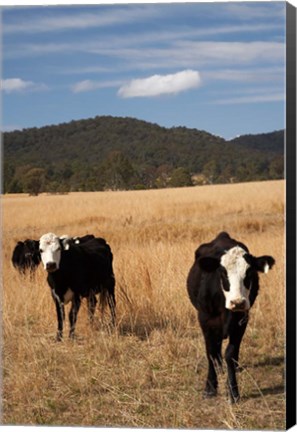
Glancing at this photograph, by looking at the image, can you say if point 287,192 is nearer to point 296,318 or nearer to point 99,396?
point 296,318

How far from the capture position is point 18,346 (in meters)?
8.48

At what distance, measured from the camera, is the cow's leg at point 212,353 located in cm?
765

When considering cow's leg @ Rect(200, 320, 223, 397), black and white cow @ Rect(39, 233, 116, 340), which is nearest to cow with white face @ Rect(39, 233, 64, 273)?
black and white cow @ Rect(39, 233, 116, 340)

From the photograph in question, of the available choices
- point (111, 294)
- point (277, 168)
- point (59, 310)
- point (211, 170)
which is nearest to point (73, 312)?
point (59, 310)

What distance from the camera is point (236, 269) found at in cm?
736

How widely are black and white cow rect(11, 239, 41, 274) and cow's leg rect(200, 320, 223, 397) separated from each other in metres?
1.80

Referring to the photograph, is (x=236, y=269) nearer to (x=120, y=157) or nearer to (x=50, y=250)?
(x=120, y=157)

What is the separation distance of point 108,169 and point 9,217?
96cm

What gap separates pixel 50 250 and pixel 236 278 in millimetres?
2150

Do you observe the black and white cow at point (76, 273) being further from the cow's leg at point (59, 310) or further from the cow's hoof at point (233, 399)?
the cow's hoof at point (233, 399)

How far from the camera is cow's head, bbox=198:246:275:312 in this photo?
724 centimetres

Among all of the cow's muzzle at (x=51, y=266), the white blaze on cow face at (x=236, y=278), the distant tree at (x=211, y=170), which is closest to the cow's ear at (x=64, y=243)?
the cow's muzzle at (x=51, y=266)

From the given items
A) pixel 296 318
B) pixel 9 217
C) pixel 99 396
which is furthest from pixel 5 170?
pixel 296 318

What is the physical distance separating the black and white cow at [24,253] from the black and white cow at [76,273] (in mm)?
71
